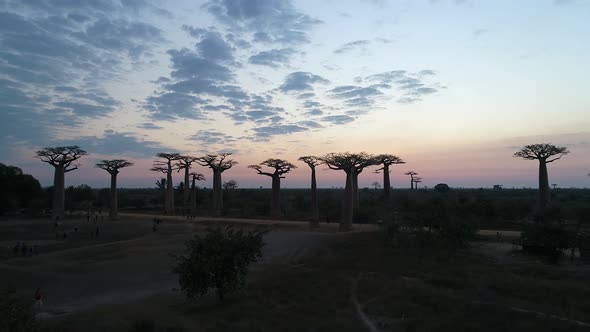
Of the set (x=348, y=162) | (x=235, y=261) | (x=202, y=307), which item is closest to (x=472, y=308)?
(x=235, y=261)

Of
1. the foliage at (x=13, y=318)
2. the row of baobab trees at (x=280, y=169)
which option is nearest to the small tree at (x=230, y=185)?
the row of baobab trees at (x=280, y=169)

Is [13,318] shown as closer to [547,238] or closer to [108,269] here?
[108,269]

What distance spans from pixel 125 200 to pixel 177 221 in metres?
36.3

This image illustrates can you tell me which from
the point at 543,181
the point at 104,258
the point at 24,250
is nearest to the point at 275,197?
the point at 104,258

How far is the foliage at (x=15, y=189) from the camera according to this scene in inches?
Answer: 1886

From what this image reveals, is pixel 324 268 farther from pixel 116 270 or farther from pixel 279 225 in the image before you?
pixel 279 225

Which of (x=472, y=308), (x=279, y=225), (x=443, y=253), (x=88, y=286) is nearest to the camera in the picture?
(x=472, y=308)

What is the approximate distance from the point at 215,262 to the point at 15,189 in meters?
47.5

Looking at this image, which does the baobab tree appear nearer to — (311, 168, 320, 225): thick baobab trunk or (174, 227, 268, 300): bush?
(311, 168, 320, 225): thick baobab trunk

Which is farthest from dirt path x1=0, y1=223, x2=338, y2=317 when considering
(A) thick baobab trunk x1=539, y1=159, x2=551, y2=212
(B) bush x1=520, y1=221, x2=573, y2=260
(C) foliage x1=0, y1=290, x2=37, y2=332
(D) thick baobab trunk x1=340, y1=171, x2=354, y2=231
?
(A) thick baobab trunk x1=539, y1=159, x2=551, y2=212

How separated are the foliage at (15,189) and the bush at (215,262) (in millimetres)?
44384

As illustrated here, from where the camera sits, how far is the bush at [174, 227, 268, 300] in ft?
46.7

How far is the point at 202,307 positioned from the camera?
14.7m

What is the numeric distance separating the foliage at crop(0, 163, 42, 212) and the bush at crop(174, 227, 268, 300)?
44384 mm
